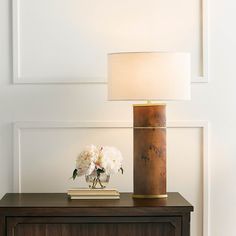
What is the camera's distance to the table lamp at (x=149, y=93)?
2322 millimetres

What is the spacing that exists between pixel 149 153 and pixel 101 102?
16.3 inches

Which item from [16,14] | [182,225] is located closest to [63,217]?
[182,225]

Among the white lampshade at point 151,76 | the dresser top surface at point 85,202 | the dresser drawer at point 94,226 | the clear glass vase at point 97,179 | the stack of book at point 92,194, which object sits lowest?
the dresser drawer at point 94,226

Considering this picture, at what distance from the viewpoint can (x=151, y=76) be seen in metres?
2.32

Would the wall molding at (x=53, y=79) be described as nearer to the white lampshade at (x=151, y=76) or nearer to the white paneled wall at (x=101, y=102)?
the white paneled wall at (x=101, y=102)

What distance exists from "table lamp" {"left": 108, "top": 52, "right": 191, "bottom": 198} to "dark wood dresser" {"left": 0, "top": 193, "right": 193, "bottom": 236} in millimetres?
168

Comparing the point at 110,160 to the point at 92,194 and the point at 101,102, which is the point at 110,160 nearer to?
the point at 92,194

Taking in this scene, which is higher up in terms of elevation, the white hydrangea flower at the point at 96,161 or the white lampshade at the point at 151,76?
the white lampshade at the point at 151,76

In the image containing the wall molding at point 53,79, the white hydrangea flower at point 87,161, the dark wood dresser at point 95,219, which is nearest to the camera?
the dark wood dresser at point 95,219

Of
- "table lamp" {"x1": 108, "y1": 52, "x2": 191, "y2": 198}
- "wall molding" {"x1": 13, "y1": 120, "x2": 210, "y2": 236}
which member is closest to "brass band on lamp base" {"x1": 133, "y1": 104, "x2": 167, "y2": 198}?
"table lamp" {"x1": 108, "y1": 52, "x2": 191, "y2": 198}

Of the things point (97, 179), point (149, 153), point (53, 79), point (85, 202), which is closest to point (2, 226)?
point (85, 202)

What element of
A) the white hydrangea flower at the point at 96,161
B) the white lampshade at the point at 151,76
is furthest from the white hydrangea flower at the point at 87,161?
the white lampshade at the point at 151,76

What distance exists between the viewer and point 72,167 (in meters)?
2.73

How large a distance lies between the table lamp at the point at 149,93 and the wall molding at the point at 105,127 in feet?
0.92
